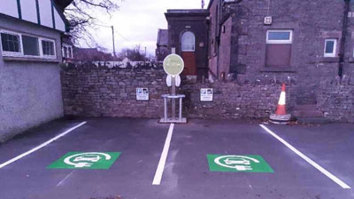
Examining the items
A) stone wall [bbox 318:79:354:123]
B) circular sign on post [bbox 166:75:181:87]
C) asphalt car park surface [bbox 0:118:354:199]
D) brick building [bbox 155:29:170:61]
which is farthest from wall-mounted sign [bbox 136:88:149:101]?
brick building [bbox 155:29:170:61]

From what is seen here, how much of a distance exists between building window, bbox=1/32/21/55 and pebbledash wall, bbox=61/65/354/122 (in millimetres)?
2072

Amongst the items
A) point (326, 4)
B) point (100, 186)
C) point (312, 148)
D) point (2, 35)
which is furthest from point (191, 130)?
point (326, 4)

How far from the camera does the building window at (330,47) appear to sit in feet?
30.9

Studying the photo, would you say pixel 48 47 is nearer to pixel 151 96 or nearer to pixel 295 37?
pixel 151 96

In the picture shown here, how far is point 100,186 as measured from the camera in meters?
3.68

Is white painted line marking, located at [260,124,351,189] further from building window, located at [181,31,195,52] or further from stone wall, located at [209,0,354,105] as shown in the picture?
building window, located at [181,31,195,52]

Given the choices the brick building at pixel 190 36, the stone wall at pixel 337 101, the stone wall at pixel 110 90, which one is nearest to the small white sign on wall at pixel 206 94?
the stone wall at pixel 110 90

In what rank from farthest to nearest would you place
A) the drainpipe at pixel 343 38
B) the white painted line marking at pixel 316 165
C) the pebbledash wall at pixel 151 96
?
the drainpipe at pixel 343 38, the pebbledash wall at pixel 151 96, the white painted line marking at pixel 316 165

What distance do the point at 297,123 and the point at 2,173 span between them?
323 inches

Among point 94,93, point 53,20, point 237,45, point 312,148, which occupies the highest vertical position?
point 53,20

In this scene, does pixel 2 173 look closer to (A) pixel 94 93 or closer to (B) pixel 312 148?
(A) pixel 94 93

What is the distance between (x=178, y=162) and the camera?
4.62 metres

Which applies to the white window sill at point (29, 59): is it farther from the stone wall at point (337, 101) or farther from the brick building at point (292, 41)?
the stone wall at point (337, 101)

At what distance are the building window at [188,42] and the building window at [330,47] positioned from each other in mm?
10359
